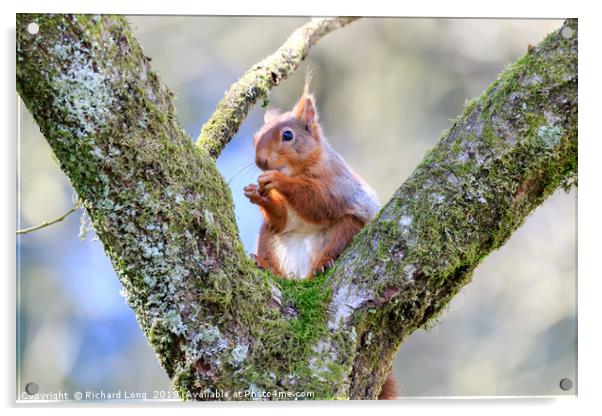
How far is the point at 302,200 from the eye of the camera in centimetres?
375

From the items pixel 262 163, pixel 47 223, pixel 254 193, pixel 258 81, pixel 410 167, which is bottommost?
pixel 47 223

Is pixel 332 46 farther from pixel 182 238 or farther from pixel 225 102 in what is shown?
pixel 182 238

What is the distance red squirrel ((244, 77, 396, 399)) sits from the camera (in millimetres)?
3695

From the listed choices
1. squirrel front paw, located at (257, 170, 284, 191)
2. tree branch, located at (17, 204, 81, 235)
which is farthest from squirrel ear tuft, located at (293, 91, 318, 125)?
tree branch, located at (17, 204, 81, 235)

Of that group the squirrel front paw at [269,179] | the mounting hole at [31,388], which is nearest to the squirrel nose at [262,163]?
the squirrel front paw at [269,179]

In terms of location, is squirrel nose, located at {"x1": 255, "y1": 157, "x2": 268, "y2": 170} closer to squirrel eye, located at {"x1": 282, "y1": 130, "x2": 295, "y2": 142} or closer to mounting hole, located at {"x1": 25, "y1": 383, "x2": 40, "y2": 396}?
squirrel eye, located at {"x1": 282, "y1": 130, "x2": 295, "y2": 142}

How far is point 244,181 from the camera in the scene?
3738mm

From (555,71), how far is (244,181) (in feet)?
5.79

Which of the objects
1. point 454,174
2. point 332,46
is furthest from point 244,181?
point 454,174

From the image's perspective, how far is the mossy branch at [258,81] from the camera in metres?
3.55

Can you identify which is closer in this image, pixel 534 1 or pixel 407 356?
pixel 534 1

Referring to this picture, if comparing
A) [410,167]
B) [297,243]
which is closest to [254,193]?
[297,243]

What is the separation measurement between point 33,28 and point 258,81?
161 cm
